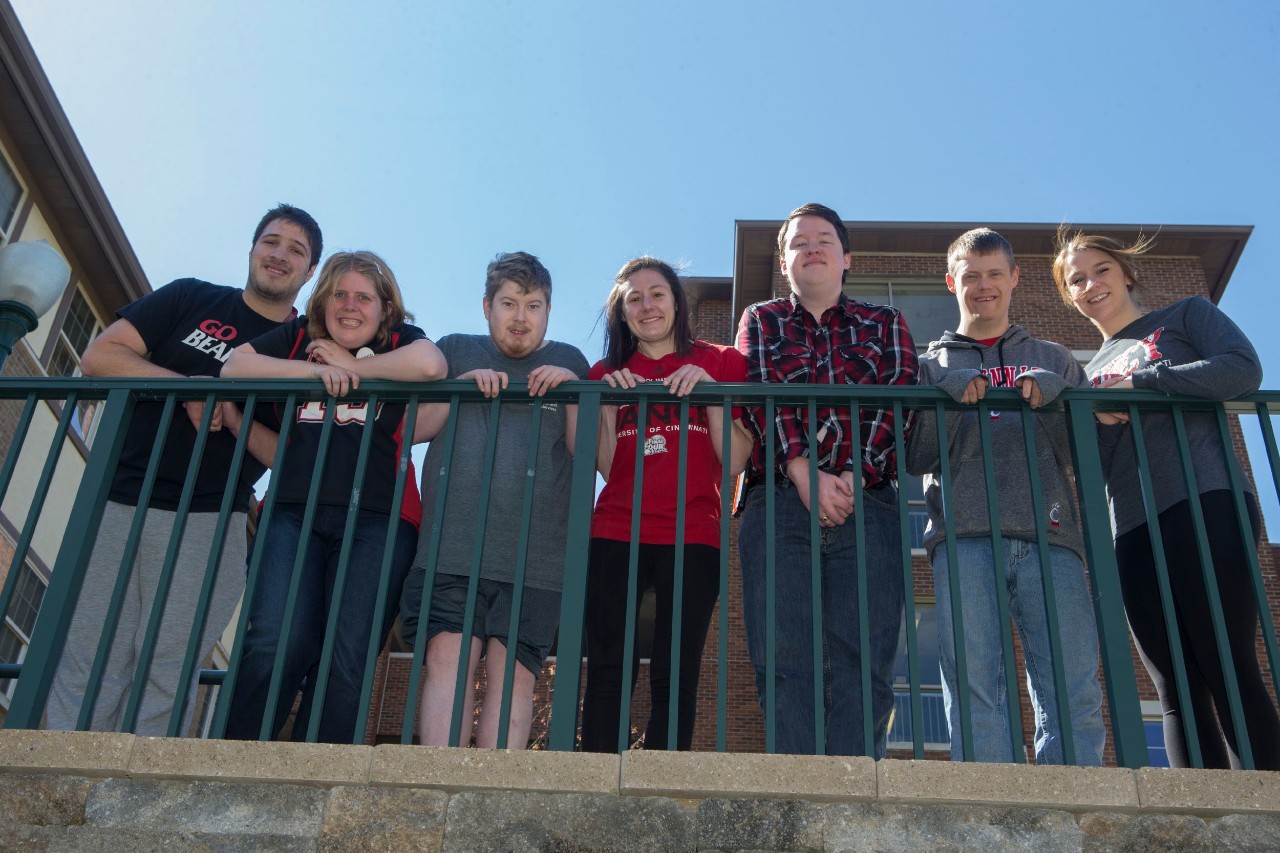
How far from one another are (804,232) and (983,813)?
229cm

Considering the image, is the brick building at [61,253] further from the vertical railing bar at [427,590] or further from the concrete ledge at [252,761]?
the concrete ledge at [252,761]

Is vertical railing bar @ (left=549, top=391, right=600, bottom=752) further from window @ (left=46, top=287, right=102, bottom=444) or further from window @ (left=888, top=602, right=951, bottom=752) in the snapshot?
window @ (left=46, top=287, right=102, bottom=444)

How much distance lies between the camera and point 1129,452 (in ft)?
13.5

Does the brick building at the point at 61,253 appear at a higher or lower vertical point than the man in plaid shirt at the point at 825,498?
higher

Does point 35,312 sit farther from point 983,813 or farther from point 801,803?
point 983,813

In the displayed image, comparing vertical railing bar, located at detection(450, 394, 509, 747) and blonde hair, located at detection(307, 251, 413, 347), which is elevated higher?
blonde hair, located at detection(307, 251, 413, 347)

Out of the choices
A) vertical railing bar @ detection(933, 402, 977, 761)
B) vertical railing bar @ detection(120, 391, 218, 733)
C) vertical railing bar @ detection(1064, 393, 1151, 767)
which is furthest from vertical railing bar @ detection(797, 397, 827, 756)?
vertical railing bar @ detection(120, 391, 218, 733)

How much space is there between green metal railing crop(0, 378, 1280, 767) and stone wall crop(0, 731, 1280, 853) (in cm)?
15

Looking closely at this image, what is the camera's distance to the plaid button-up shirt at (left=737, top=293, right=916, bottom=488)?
160 inches

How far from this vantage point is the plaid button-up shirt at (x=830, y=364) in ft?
13.3

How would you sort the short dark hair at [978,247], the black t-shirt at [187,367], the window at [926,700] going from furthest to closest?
the window at [926,700], the short dark hair at [978,247], the black t-shirt at [187,367]

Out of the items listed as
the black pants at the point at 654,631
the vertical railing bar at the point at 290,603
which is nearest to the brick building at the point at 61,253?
the vertical railing bar at the point at 290,603

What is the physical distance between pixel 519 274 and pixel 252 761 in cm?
204

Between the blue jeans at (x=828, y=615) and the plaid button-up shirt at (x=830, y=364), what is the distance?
0.45 feet
